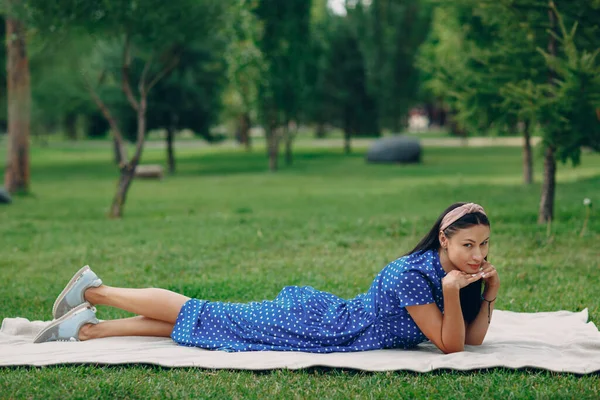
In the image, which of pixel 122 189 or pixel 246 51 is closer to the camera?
pixel 122 189

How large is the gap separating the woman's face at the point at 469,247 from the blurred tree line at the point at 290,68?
15.4ft

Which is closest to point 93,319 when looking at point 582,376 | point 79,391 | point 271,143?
point 79,391

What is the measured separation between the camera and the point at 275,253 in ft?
30.0

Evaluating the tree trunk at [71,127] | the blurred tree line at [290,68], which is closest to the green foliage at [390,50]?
the blurred tree line at [290,68]

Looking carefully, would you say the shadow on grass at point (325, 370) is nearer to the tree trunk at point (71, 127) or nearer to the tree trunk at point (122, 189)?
the tree trunk at point (122, 189)

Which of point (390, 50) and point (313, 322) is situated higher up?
point (390, 50)

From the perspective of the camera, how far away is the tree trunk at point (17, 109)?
17.5 meters

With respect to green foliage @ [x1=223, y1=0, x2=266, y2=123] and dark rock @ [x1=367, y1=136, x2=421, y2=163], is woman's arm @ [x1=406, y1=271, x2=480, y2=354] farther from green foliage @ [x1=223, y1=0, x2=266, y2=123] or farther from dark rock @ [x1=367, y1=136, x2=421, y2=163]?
dark rock @ [x1=367, y1=136, x2=421, y2=163]

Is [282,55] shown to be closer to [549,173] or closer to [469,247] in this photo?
Result: [549,173]

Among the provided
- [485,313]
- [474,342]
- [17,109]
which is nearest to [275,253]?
[474,342]

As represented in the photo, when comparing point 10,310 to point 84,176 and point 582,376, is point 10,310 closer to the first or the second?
point 582,376


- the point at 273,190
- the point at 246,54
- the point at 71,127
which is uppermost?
the point at 246,54

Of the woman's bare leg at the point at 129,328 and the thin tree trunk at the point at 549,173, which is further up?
the thin tree trunk at the point at 549,173

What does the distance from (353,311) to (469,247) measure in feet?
2.83
